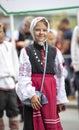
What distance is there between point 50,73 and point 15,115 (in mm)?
1368

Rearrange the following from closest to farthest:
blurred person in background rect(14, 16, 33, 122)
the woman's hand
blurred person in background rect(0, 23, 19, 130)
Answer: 1. the woman's hand
2. blurred person in background rect(0, 23, 19, 130)
3. blurred person in background rect(14, 16, 33, 122)

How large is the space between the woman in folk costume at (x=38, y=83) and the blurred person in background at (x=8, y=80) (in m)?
0.97

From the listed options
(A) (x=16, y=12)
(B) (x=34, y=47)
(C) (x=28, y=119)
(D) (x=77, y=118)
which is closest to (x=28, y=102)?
(C) (x=28, y=119)

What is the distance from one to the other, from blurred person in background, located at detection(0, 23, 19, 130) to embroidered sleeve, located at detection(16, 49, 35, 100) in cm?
100

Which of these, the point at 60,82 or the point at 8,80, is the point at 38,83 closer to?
the point at 60,82

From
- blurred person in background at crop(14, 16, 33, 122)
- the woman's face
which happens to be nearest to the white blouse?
the woman's face

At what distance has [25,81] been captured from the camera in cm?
530

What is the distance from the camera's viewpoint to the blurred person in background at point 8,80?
636 cm

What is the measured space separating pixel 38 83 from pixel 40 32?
58 centimetres

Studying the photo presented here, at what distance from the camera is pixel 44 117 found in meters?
5.35

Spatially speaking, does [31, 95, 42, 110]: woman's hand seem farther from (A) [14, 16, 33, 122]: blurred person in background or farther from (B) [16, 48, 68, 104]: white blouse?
(A) [14, 16, 33, 122]: blurred person in background

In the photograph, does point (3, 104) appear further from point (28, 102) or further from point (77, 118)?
point (77, 118)

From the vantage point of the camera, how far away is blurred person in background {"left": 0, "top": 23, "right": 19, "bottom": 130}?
20.9ft

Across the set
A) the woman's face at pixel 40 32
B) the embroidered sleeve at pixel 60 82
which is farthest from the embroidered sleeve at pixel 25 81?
the embroidered sleeve at pixel 60 82
